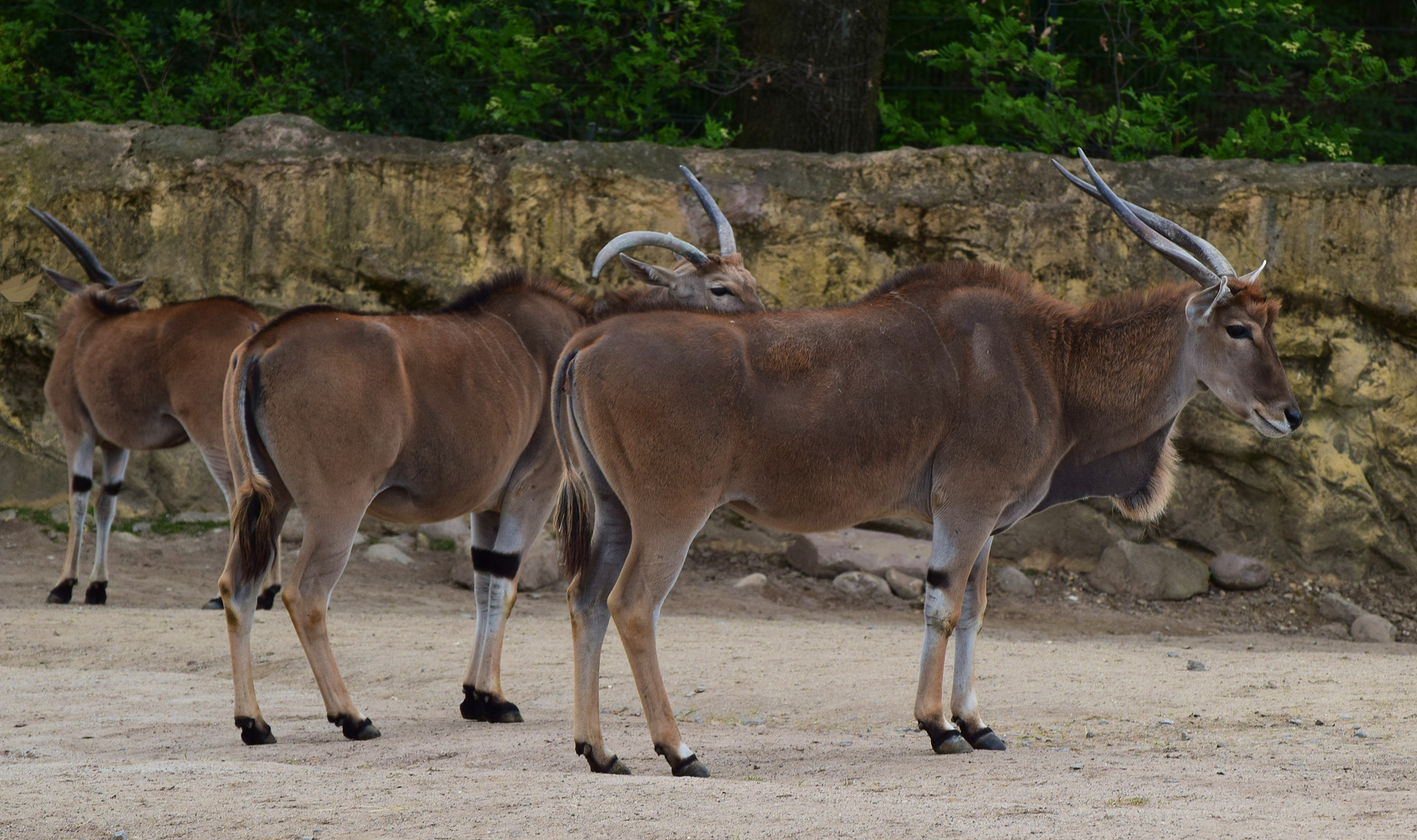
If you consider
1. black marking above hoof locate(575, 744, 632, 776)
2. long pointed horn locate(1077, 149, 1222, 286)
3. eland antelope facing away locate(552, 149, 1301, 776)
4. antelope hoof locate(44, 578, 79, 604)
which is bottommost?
antelope hoof locate(44, 578, 79, 604)

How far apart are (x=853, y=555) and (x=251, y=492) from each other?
539 cm

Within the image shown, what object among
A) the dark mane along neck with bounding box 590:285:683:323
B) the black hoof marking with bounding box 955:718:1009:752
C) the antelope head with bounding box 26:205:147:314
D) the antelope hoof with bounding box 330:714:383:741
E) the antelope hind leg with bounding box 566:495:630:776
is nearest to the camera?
the antelope hind leg with bounding box 566:495:630:776

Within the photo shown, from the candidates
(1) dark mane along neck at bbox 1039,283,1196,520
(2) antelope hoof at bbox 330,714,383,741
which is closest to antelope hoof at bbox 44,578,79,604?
(2) antelope hoof at bbox 330,714,383,741

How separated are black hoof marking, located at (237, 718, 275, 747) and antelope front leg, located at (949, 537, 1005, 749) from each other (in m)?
2.52

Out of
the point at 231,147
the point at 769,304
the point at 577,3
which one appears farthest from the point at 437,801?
the point at 577,3

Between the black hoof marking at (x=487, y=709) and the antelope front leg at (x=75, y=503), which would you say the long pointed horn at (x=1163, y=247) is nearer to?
the black hoof marking at (x=487, y=709)

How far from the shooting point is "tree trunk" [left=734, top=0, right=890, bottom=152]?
11.3 m

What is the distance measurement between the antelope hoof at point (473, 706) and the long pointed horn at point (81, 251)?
5241 mm

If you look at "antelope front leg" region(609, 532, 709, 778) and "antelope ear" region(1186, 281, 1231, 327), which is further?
"antelope ear" region(1186, 281, 1231, 327)

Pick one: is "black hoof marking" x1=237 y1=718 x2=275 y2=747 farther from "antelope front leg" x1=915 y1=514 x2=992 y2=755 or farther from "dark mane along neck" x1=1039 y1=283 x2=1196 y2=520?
"dark mane along neck" x1=1039 y1=283 x2=1196 y2=520

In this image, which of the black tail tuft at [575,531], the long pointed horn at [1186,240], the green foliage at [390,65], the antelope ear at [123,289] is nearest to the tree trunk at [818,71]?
the green foliage at [390,65]

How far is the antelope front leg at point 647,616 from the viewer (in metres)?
4.67

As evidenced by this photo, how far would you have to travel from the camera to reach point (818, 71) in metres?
11.4

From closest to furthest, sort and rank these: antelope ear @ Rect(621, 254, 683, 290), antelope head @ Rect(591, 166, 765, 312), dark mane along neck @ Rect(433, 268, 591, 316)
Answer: dark mane along neck @ Rect(433, 268, 591, 316) < antelope head @ Rect(591, 166, 765, 312) < antelope ear @ Rect(621, 254, 683, 290)
